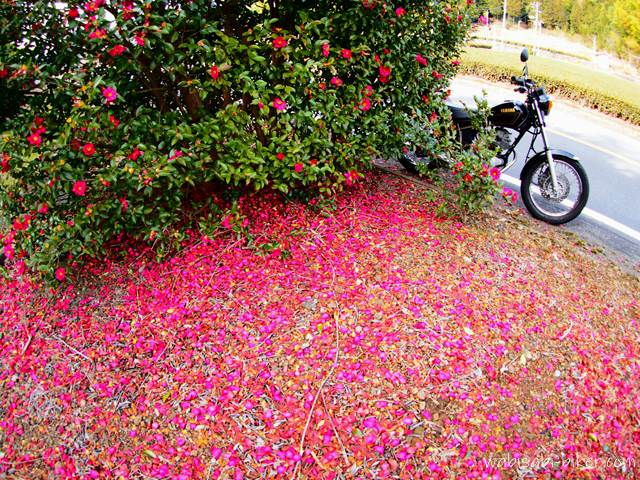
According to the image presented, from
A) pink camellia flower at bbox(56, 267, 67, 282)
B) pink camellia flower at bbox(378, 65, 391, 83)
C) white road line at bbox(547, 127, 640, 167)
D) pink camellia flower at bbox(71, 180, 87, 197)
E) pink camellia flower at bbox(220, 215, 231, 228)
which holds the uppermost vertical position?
pink camellia flower at bbox(378, 65, 391, 83)

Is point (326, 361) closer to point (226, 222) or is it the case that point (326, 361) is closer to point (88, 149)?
point (226, 222)

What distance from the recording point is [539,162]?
4441 mm

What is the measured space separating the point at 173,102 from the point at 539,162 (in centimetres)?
341

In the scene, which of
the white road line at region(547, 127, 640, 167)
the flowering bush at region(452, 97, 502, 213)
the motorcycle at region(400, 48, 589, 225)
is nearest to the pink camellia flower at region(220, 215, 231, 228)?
the motorcycle at region(400, 48, 589, 225)

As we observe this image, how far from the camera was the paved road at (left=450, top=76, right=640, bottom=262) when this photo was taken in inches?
189

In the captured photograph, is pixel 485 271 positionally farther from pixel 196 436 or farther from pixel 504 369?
pixel 196 436

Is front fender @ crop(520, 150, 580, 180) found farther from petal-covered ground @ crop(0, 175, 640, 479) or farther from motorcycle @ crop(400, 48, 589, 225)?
petal-covered ground @ crop(0, 175, 640, 479)

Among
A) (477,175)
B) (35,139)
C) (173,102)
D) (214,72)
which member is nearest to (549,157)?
(477,175)

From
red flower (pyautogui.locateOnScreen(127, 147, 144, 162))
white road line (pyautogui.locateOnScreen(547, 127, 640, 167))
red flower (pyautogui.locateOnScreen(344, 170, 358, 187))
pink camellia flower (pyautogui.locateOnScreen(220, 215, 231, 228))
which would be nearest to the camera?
red flower (pyautogui.locateOnScreen(127, 147, 144, 162))

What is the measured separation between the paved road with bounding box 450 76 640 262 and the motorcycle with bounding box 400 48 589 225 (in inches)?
11.3

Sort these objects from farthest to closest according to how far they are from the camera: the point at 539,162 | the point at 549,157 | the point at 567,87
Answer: the point at 567,87 → the point at 539,162 → the point at 549,157

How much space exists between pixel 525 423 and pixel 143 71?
Result: 3364 mm

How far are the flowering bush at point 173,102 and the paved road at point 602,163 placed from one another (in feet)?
5.22

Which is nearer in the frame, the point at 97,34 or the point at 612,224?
the point at 97,34
